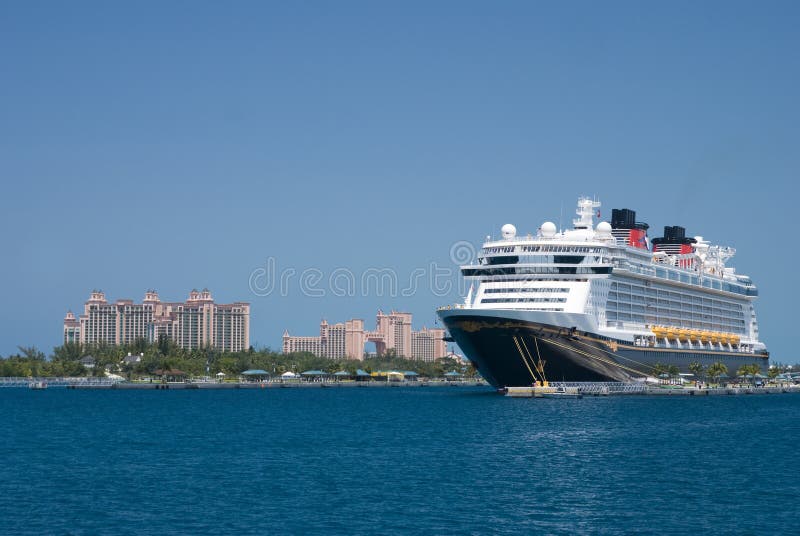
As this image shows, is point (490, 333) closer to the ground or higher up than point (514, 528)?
higher up

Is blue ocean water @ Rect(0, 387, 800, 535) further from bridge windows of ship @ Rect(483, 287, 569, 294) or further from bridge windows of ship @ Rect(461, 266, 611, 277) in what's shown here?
bridge windows of ship @ Rect(461, 266, 611, 277)

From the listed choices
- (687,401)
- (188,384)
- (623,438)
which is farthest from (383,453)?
(188,384)

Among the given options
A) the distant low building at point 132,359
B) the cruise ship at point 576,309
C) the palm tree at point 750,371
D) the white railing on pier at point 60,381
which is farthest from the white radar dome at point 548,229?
the distant low building at point 132,359

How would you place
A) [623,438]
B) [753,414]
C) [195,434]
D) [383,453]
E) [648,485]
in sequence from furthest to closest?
1. [753,414]
2. [195,434]
3. [623,438]
4. [383,453]
5. [648,485]

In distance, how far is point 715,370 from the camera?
115m

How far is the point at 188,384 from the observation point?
506ft

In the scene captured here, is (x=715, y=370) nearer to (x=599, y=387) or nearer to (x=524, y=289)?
(x=599, y=387)

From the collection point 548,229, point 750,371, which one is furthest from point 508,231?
point 750,371

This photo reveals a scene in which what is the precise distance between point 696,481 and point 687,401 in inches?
2104

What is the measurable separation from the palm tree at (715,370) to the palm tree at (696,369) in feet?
6.26

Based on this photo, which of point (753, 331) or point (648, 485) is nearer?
point (648, 485)

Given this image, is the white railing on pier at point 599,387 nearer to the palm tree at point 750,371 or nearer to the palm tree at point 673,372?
the palm tree at point 673,372

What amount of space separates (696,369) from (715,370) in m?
5.14

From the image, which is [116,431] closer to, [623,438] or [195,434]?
[195,434]
